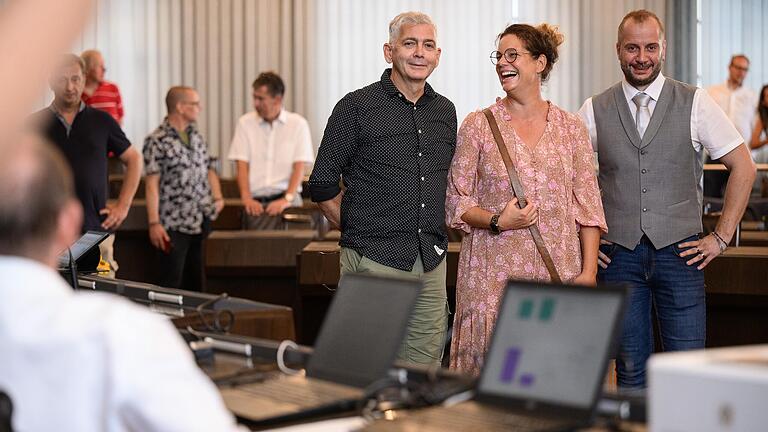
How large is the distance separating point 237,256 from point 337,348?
397cm

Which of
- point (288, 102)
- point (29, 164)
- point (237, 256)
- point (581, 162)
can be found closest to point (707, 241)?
point (581, 162)

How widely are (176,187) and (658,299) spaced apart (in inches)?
147

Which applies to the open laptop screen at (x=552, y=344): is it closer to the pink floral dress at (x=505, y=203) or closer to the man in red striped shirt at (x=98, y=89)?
the pink floral dress at (x=505, y=203)

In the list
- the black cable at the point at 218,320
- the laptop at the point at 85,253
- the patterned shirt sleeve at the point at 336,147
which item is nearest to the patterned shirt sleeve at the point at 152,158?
the laptop at the point at 85,253

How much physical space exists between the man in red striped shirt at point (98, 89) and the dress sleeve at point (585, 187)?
5.37 metres

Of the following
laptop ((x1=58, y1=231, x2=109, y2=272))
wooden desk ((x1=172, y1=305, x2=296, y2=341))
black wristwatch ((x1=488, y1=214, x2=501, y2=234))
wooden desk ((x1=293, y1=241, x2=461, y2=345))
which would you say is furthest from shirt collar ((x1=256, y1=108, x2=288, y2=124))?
wooden desk ((x1=172, y1=305, x2=296, y2=341))

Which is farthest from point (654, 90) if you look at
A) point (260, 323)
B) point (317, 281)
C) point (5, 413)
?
point (5, 413)

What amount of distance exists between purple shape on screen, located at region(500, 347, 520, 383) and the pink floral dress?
1616mm

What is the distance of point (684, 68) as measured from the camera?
36.5 ft

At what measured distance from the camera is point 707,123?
368cm

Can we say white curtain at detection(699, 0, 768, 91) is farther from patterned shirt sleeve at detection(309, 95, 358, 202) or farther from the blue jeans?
patterned shirt sleeve at detection(309, 95, 358, 202)

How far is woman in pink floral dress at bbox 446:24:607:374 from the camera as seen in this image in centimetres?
347

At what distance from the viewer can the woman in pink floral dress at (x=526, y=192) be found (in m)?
3.47

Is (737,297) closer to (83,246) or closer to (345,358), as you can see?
(83,246)
